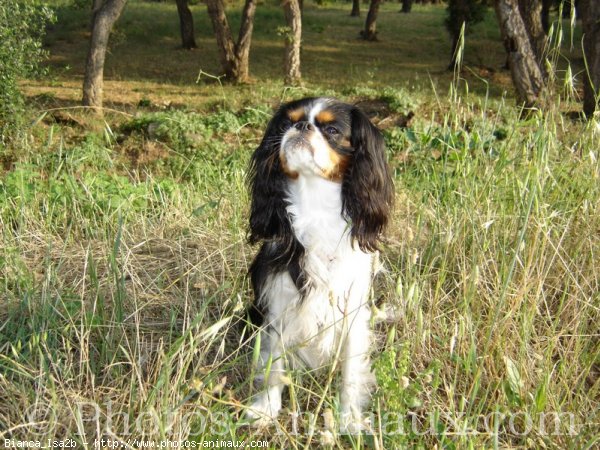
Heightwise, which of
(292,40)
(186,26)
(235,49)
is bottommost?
(235,49)

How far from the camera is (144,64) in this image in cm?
1414

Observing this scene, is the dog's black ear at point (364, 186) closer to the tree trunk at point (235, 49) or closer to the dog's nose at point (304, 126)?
the dog's nose at point (304, 126)

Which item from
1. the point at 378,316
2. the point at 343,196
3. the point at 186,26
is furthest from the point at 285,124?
the point at 186,26

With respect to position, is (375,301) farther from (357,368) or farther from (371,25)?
(371,25)

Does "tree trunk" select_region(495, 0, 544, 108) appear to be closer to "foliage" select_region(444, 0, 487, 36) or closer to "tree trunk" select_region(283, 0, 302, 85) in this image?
"tree trunk" select_region(283, 0, 302, 85)

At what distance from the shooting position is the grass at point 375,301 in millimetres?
1950

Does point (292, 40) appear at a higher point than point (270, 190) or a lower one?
higher

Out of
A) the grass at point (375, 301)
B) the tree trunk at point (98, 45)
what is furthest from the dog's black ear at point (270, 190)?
the tree trunk at point (98, 45)

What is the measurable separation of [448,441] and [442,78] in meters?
12.3

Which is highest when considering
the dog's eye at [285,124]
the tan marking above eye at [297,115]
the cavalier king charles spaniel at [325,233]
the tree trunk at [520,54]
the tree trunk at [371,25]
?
the tree trunk at [371,25]

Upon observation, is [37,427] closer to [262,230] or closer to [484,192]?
[262,230]

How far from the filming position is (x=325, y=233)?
2.36 m

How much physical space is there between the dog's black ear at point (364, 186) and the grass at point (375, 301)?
0.29m

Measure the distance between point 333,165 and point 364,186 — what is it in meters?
0.14
